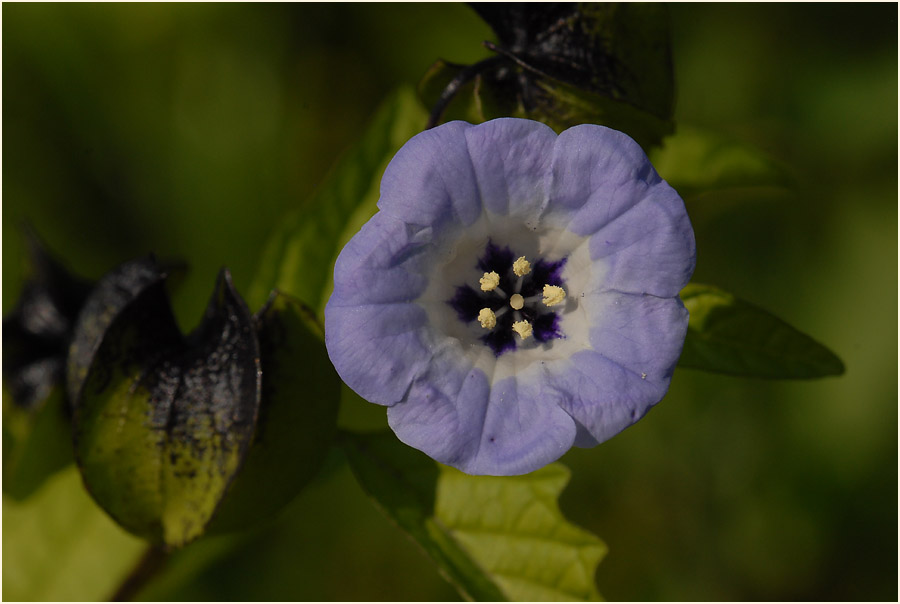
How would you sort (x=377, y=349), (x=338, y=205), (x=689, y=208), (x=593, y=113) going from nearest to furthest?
(x=377, y=349) < (x=593, y=113) < (x=338, y=205) < (x=689, y=208)

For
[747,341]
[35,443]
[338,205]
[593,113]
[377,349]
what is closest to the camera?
[377,349]

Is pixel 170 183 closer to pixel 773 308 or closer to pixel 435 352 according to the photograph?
pixel 435 352

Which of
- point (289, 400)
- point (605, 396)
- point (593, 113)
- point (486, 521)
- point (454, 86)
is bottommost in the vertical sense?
point (486, 521)

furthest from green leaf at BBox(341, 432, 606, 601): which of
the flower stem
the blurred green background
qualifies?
the blurred green background

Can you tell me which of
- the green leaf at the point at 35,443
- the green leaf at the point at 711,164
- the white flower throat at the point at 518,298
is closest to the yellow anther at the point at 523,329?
the white flower throat at the point at 518,298

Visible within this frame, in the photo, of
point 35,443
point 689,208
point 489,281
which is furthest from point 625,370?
point 689,208

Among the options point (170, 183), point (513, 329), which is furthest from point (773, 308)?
point (170, 183)

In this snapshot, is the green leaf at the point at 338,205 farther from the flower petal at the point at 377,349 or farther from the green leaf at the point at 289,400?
the flower petal at the point at 377,349

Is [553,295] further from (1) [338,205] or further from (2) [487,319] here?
(1) [338,205]
